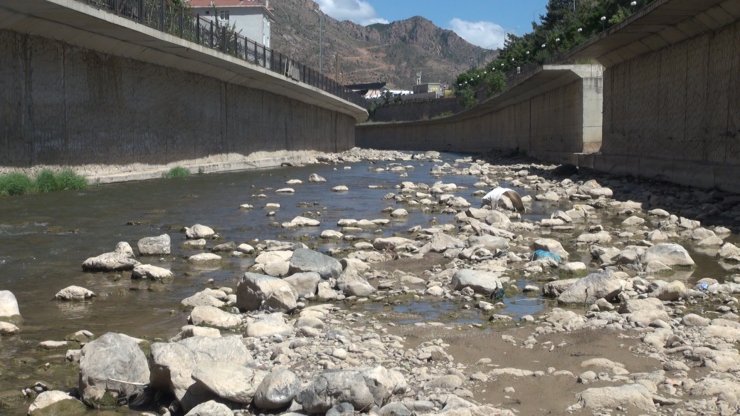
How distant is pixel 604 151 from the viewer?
92.8 ft

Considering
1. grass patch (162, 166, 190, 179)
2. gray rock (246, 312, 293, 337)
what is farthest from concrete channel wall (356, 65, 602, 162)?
gray rock (246, 312, 293, 337)

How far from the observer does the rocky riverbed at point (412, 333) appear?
489 centimetres

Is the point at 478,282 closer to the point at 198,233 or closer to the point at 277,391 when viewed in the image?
the point at 277,391

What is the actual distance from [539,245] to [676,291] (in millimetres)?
2852

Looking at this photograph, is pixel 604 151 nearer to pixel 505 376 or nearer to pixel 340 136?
pixel 505 376

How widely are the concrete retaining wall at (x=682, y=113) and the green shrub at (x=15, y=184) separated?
49.2ft

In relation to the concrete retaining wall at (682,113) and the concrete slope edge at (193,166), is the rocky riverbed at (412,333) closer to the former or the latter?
the concrete retaining wall at (682,113)

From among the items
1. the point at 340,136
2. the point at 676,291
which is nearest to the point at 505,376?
the point at 676,291

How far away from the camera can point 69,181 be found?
20.1 meters

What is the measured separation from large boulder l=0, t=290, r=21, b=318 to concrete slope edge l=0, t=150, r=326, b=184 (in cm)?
1241

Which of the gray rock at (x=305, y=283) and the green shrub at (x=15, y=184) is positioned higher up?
the green shrub at (x=15, y=184)

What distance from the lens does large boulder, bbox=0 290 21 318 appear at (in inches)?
280

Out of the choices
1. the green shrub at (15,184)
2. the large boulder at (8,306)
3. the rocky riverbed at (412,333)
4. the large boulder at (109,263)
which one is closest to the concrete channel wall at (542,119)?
the rocky riverbed at (412,333)

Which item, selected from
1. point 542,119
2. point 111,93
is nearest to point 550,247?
point 111,93
